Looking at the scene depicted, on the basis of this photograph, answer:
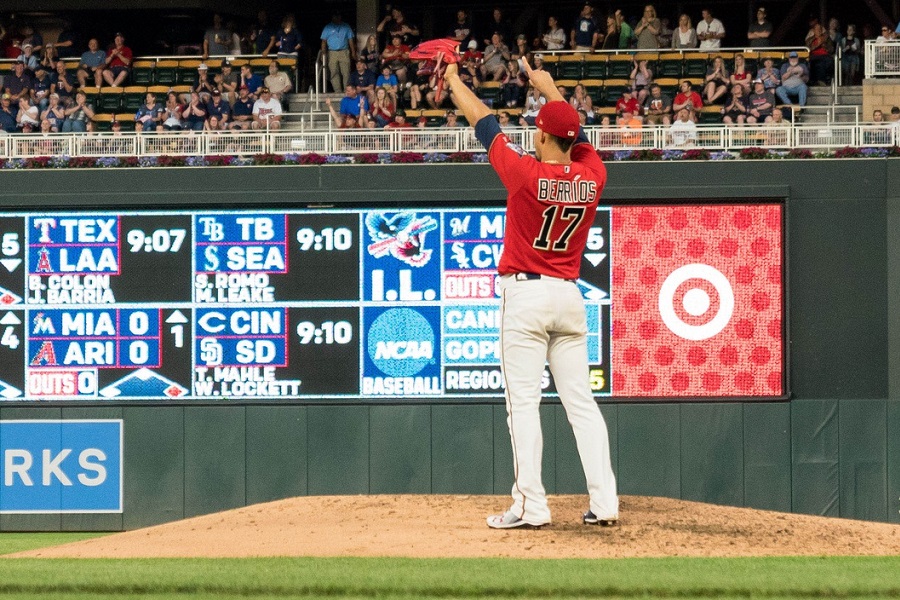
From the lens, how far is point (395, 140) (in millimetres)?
15406

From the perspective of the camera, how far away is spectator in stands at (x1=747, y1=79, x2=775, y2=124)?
16594 mm

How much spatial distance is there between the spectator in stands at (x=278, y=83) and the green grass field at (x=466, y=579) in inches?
436

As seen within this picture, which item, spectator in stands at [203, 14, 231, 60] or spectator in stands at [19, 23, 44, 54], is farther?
spectator in stands at [203, 14, 231, 60]

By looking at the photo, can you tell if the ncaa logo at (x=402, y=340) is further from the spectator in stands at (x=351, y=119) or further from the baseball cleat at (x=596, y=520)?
the baseball cleat at (x=596, y=520)

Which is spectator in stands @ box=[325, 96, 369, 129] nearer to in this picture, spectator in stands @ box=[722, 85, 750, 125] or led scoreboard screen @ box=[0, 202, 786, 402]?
led scoreboard screen @ box=[0, 202, 786, 402]

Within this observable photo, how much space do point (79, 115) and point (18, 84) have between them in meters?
1.56

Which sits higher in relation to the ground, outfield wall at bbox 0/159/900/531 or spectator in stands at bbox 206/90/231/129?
spectator in stands at bbox 206/90/231/129

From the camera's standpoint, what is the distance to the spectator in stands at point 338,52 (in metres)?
19.3

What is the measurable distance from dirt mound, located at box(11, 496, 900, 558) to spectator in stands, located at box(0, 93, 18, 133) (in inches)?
344

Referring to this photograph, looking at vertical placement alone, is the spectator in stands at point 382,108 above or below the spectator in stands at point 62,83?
below

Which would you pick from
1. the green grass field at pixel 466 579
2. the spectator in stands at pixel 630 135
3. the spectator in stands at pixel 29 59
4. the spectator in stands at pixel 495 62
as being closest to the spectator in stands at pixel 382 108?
the spectator in stands at pixel 495 62

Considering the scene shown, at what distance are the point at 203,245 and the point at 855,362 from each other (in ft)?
20.9

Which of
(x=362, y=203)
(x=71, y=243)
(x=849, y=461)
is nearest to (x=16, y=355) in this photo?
(x=71, y=243)

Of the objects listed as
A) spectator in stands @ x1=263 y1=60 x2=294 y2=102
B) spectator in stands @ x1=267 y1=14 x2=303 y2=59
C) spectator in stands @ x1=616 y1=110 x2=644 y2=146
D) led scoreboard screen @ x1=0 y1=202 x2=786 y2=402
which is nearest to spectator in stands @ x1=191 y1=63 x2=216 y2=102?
spectator in stands @ x1=263 y1=60 x2=294 y2=102
